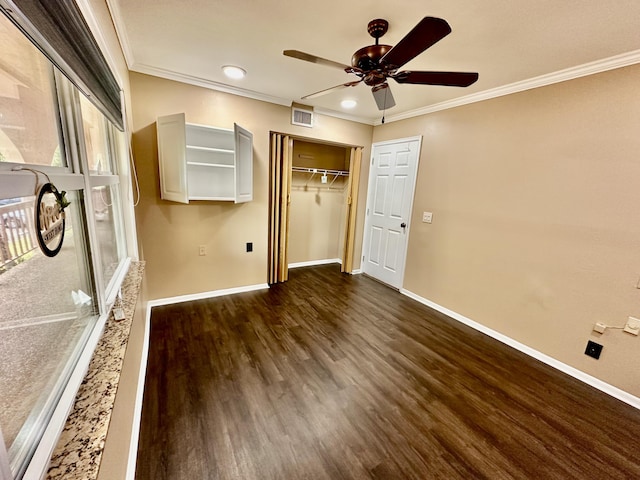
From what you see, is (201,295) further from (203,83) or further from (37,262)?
(37,262)

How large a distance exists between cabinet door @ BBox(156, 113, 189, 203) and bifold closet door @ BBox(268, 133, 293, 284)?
1.11 m

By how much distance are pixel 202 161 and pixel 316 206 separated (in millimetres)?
2142

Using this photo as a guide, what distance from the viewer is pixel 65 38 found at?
82cm

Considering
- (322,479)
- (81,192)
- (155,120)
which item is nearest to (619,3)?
(81,192)

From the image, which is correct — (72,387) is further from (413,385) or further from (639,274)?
(639,274)

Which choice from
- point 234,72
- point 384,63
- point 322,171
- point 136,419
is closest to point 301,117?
point 322,171

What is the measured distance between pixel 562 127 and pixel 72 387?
11.2 feet

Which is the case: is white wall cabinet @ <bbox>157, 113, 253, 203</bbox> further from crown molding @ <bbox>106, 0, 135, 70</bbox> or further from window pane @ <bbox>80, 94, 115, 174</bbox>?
window pane @ <bbox>80, 94, 115, 174</bbox>

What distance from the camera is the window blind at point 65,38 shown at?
615 mm

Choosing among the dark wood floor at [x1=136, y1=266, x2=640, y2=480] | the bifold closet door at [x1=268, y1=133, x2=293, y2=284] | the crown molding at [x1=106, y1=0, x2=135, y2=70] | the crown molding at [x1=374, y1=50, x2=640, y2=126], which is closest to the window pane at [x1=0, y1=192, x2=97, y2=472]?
the dark wood floor at [x1=136, y1=266, x2=640, y2=480]

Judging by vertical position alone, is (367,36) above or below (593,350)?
above

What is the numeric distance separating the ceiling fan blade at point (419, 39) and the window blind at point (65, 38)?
4.06 feet

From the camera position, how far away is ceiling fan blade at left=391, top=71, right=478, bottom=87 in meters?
1.59

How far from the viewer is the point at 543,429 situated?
5.51ft
